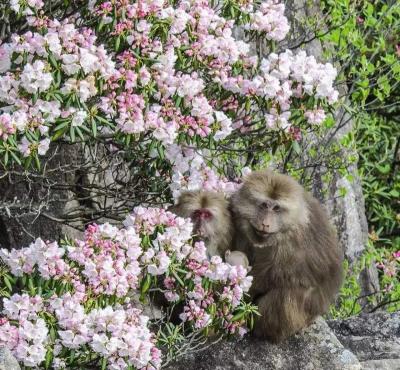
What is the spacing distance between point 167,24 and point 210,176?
3.25ft

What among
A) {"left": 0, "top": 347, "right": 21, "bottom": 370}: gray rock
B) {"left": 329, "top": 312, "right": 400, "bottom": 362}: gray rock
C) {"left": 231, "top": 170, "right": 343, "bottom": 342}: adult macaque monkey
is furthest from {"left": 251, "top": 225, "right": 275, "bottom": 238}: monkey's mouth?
{"left": 0, "top": 347, "right": 21, "bottom": 370}: gray rock

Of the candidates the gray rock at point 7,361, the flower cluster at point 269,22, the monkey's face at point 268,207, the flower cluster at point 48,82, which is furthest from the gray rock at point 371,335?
the gray rock at point 7,361

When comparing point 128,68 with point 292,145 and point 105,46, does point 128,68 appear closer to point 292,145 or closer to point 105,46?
point 105,46

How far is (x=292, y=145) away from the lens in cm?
591

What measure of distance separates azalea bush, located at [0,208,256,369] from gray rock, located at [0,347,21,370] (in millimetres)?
223

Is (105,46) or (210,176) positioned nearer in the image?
(105,46)

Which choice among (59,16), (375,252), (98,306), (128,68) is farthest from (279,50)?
(98,306)

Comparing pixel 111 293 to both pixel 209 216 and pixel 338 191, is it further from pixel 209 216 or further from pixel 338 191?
pixel 338 191

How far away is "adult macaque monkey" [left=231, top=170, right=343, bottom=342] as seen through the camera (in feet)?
20.1

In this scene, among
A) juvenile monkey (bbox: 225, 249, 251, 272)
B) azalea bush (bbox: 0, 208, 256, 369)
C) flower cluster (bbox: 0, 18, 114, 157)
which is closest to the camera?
azalea bush (bbox: 0, 208, 256, 369)

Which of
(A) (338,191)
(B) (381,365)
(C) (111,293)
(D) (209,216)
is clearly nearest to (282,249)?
(D) (209,216)

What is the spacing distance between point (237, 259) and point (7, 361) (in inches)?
73.4

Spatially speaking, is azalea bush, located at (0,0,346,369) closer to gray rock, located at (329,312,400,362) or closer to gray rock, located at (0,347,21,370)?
gray rock, located at (0,347,21,370)

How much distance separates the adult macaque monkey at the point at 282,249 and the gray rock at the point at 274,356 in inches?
3.2
